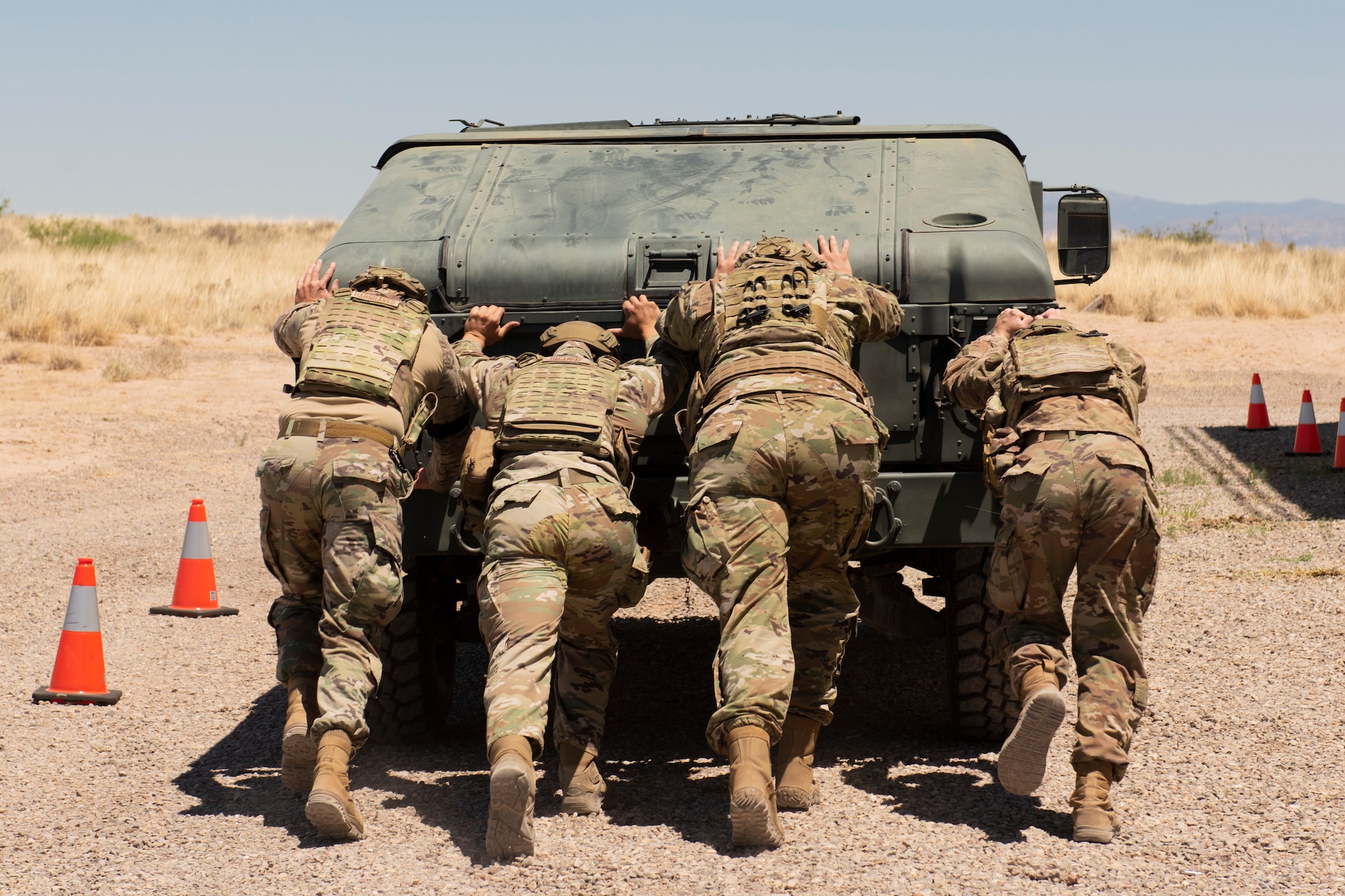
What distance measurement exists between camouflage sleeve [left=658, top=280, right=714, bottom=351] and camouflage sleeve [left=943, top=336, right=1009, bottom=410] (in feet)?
2.88

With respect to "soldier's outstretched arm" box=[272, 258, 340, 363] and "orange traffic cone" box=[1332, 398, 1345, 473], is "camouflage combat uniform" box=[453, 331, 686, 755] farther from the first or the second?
"orange traffic cone" box=[1332, 398, 1345, 473]

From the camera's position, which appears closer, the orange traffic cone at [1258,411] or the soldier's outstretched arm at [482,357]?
the soldier's outstretched arm at [482,357]

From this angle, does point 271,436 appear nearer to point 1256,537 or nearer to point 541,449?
point 1256,537

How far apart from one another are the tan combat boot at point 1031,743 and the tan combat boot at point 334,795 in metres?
1.91

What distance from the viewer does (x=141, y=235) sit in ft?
127

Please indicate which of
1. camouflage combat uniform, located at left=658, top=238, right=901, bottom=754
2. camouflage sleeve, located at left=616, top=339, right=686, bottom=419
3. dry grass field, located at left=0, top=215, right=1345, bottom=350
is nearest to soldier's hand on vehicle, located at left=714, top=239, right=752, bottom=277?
camouflage combat uniform, located at left=658, top=238, right=901, bottom=754

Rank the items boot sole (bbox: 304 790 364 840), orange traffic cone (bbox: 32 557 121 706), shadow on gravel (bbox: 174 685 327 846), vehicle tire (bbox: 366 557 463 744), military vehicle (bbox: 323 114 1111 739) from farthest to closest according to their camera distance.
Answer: orange traffic cone (bbox: 32 557 121 706), vehicle tire (bbox: 366 557 463 744), military vehicle (bbox: 323 114 1111 739), shadow on gravel (bbox: 174 685 327 846), boot sole (bbox: 304 790 364 840)

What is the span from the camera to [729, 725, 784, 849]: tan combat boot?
393 cm

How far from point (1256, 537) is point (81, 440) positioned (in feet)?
35.0

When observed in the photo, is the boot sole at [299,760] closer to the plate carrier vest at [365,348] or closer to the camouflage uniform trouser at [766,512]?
the plate carrier vest at [365,348]

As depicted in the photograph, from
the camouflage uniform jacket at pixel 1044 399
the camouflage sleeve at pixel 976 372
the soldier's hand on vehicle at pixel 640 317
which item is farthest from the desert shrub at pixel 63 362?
the camouflage sleeve at pixel 976 372

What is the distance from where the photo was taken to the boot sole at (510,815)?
3.86 meters

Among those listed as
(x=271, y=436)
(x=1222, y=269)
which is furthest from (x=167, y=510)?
(x=1222, y=269)

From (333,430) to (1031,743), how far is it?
2361 mm
